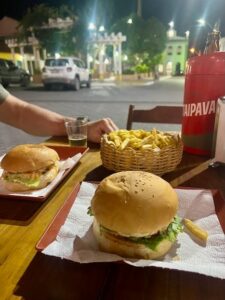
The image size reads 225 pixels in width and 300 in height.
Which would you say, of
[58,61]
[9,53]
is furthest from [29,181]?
[9,53]

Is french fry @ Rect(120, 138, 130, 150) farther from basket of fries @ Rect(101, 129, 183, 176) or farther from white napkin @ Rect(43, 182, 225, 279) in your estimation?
white napkin @ Rect(43, 182, 225, 279)

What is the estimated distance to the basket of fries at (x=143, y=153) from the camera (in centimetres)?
122

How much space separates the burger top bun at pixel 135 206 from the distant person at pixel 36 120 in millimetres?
994

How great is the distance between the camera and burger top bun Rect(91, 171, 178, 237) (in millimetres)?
763

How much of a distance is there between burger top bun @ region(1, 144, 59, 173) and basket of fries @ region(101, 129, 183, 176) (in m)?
0.27

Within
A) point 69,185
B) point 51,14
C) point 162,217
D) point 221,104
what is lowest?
point 69,185

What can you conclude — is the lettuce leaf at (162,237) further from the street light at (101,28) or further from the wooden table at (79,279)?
the street light at (101,28)

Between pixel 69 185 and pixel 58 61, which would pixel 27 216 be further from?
pixel 58 61

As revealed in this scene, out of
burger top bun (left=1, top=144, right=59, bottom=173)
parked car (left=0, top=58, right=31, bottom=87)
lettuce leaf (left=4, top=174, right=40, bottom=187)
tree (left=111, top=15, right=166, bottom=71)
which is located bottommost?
parked car (left=0, top=58, right=31, bottom=87)

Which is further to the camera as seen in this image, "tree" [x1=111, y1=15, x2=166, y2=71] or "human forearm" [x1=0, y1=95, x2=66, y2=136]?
"tree" [x1=111, y1=15, x2=166, y2=71]

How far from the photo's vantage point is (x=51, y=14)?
1930cm

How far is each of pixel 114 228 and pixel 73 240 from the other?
0.13 metres

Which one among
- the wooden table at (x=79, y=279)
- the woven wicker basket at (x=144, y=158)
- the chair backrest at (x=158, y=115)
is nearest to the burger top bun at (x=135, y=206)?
the wooden table at (x=79, y=279)

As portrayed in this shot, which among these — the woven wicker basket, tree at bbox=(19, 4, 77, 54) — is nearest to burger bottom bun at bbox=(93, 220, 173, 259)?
the woven wicker basket
